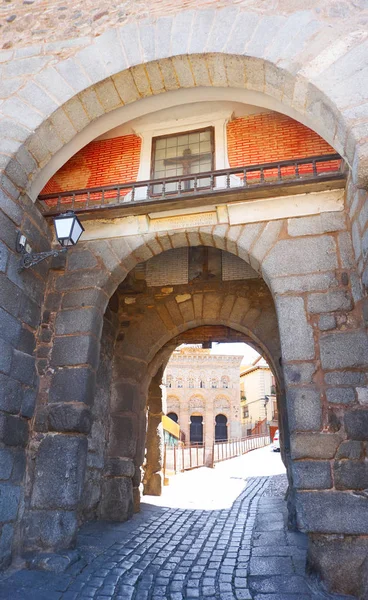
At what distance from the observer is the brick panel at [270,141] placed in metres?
4.00

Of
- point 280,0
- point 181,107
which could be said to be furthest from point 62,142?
point 280,0

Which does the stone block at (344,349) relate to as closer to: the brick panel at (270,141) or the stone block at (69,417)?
the brick panel at (270,141)

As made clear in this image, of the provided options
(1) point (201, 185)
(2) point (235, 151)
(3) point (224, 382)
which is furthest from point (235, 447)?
(2) point (235, 151)

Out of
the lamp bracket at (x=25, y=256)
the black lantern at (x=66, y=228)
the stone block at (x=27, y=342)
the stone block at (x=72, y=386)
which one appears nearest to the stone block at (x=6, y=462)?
the stone block at (x=72, y=386)

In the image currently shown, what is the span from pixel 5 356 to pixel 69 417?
2.45ft

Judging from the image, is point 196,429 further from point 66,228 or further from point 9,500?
point 66,228

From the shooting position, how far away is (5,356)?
3.25 m

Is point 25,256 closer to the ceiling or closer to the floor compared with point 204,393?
closer to the floor

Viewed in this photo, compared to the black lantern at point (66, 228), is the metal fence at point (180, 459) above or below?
below

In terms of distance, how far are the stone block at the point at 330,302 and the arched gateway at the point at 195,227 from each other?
0.01 metres

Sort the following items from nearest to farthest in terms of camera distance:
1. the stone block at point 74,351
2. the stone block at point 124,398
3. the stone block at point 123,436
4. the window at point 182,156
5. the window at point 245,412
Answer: the stone block at point 74,351 < the window at point 182,156 < the stone block at point 123,436 < the stone block at point 124,398 < the window at point 245,412

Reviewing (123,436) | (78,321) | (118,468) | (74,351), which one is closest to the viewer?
(74,351)

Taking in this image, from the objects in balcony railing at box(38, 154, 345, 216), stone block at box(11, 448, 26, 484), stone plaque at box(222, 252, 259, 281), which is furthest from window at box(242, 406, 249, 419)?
stone block at box(11, 448, 26, 484)

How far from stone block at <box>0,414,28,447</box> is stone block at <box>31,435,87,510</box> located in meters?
0.19
